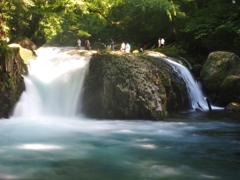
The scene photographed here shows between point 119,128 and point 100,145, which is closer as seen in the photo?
point 100,145

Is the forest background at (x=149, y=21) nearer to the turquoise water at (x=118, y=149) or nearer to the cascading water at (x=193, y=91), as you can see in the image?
the cascading water at (x=193, y=91)

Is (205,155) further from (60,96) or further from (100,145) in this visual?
(60,96)

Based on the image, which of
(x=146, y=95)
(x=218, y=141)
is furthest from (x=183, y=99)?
(x=218, y=141)

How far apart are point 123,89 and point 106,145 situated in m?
3.77

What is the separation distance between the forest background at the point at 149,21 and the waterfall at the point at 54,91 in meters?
2.22

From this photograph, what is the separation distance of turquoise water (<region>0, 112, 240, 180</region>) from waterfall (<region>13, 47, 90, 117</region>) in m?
1.18

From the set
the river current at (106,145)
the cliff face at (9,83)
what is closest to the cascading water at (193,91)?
the river current at (106,145)

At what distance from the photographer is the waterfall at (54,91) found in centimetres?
1059

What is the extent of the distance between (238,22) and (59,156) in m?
15.2

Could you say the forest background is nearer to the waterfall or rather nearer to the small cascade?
the waterfall

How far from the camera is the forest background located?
39.8ft

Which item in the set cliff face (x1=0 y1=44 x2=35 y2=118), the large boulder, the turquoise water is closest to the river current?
the turquoise water

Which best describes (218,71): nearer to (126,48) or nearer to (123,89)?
(123,89)

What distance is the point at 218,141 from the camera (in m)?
6.68
